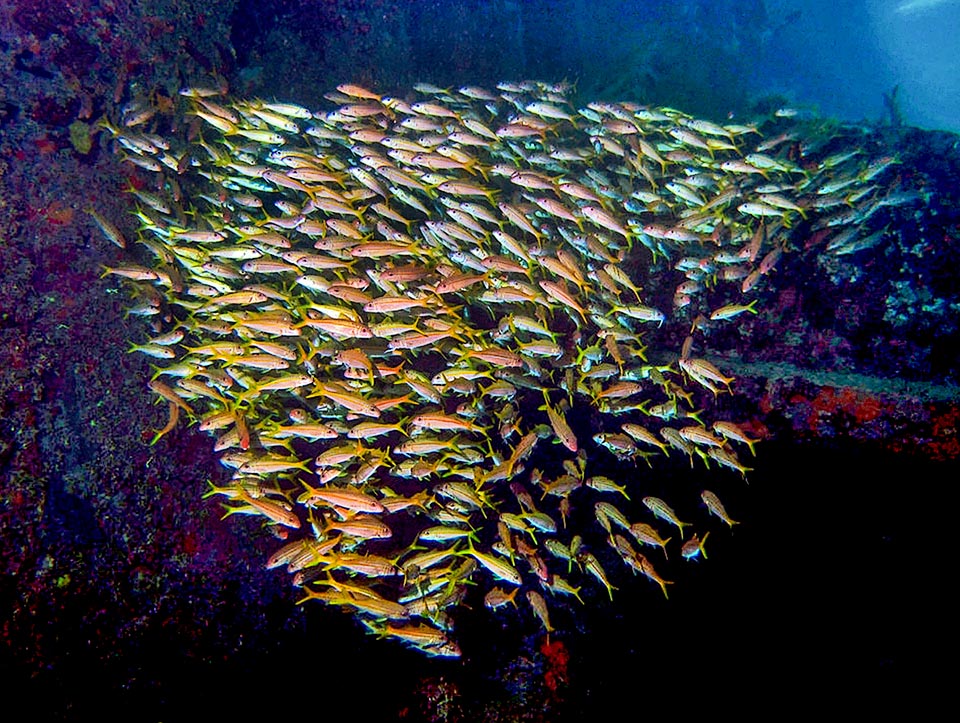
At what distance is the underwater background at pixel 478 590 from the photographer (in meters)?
→ 4.03

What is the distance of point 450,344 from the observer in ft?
15.1

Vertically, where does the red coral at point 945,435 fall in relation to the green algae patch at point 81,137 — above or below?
above

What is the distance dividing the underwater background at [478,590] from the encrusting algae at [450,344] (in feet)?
1.05

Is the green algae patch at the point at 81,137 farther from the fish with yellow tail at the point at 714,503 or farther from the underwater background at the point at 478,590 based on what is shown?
the fish with yellow tail at the point at 714,503

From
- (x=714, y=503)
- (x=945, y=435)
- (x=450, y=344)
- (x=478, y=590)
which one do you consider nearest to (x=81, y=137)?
(x=450, y=344)

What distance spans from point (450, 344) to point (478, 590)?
8.09 feet

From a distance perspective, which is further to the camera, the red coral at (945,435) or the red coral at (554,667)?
the red coral at (554,667)

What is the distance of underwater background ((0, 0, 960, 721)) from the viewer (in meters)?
4.03

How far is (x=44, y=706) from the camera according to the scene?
3852 mm

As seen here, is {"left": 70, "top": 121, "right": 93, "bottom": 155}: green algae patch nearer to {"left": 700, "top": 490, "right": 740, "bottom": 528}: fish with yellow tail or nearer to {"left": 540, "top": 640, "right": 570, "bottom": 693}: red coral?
{"left": 540, "top": 640, "right": 570, "bottom": 693}: red coral

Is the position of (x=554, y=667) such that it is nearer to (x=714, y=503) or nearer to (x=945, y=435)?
(x=714, y=503)

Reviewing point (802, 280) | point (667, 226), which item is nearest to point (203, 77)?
point (667, 226)

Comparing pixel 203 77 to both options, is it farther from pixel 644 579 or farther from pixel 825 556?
pixel 825 556

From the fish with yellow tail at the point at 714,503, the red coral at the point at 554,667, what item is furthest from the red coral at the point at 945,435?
the red coral at the point at 554,667
